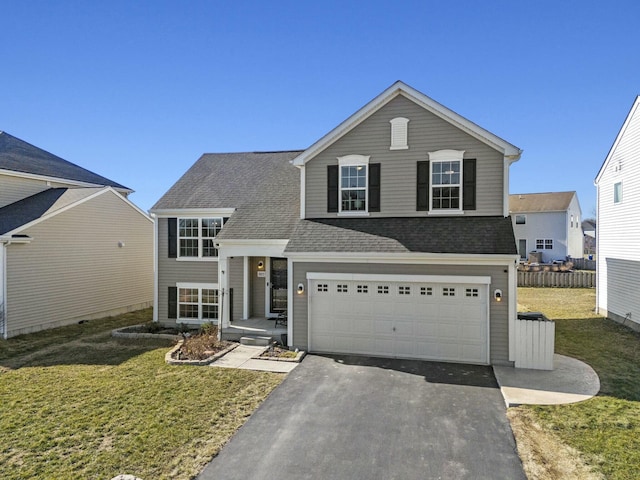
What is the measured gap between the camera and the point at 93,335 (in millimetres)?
14195

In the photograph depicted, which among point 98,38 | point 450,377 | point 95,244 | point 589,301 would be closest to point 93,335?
point 95,244

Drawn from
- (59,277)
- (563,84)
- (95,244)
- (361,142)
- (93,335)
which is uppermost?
(563,84)

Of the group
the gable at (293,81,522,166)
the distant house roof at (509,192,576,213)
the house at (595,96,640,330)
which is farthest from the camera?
the distant house roof at (509,192,576,213)

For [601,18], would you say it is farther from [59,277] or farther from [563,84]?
[59,277]

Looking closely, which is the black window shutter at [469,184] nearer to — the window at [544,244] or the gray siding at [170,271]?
the gray siding at [170,271]

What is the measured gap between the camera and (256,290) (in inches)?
584

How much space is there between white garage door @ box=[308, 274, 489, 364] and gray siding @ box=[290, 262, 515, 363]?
0.19m

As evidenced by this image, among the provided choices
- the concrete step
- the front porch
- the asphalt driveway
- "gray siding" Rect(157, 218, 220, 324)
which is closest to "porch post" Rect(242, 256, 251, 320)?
the front porch

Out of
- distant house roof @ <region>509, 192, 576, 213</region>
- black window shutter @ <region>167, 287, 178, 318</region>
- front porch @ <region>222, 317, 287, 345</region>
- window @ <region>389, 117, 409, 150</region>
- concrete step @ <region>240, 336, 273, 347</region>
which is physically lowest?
concrete step @ <region>240, 336, 273, 347</region>

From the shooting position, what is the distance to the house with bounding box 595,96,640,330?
14156mm

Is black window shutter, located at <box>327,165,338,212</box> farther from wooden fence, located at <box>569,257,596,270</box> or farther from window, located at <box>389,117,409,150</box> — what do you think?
wooden fence, located at <box>569,257,596,270</box>

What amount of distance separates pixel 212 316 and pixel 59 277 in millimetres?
6787

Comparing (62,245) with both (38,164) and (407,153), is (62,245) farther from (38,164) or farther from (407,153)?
(407,153)

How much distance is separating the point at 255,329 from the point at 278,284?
2307mm
